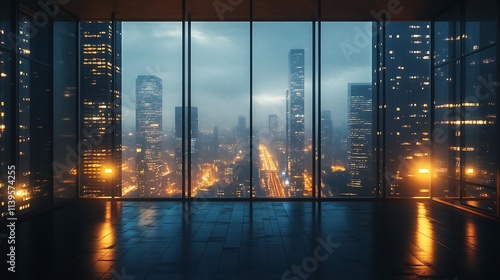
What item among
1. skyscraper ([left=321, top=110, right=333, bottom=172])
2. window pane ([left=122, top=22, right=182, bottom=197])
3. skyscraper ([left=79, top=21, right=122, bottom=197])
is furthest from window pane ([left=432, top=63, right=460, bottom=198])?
skyscraper ([left=79, top=21, right=122, bottom=197])

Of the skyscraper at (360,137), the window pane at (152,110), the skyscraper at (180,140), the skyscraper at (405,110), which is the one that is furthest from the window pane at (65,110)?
the skyscraper at (405,110)

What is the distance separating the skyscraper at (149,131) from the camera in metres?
9.84

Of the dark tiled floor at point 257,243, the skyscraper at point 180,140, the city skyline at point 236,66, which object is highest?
the city skyline at point 236,66

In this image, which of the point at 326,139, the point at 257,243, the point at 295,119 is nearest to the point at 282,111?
the point at 295,119

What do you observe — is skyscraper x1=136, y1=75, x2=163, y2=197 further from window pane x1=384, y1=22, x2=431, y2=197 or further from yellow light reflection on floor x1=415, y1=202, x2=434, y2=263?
yellow light reflection on floor x1=415, y1=202, x2=434, y2=263

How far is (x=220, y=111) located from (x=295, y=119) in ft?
5.67

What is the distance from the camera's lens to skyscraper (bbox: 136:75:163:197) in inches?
387

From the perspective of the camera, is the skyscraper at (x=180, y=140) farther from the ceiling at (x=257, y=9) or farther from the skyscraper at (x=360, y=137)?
the skyscraper at (x=360, y=137)

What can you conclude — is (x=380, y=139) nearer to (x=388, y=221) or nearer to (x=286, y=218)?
(x=388, y=221)

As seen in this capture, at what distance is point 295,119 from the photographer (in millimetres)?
9930

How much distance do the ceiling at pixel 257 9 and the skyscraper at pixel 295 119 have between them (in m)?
1.01

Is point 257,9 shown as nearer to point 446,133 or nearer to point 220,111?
point 220,111

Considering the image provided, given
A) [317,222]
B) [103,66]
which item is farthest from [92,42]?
[317,222]

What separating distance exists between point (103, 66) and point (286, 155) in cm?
485
